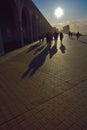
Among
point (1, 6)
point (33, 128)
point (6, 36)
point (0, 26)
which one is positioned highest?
point (1, 6)

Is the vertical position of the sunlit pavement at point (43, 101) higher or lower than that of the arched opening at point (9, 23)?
lower

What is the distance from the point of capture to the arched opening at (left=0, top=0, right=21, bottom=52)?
15.2m

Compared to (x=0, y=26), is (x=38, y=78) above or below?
below

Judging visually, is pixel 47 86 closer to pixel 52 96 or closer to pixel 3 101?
pixel 52 96

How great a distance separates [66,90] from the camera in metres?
4.74

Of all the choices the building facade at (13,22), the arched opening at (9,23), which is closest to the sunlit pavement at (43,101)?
the building facade at (13,22)

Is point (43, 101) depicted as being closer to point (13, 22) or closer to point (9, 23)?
point (13, 22)

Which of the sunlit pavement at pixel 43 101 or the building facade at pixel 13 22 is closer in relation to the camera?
the sunlit pavement at pixel 43 101

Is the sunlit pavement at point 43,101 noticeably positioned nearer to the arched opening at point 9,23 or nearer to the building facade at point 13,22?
the building facade at point 13,22

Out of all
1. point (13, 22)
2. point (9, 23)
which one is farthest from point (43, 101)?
point (9, 23)

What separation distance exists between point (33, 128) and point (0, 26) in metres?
19.2

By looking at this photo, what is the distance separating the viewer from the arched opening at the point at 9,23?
15230 millimetres

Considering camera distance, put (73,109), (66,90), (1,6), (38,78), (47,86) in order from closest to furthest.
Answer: (73,109) < (66,90) < (47,86) < (38,78) < (1,6)

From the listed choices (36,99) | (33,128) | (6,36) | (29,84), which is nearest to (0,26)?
(6,36)
